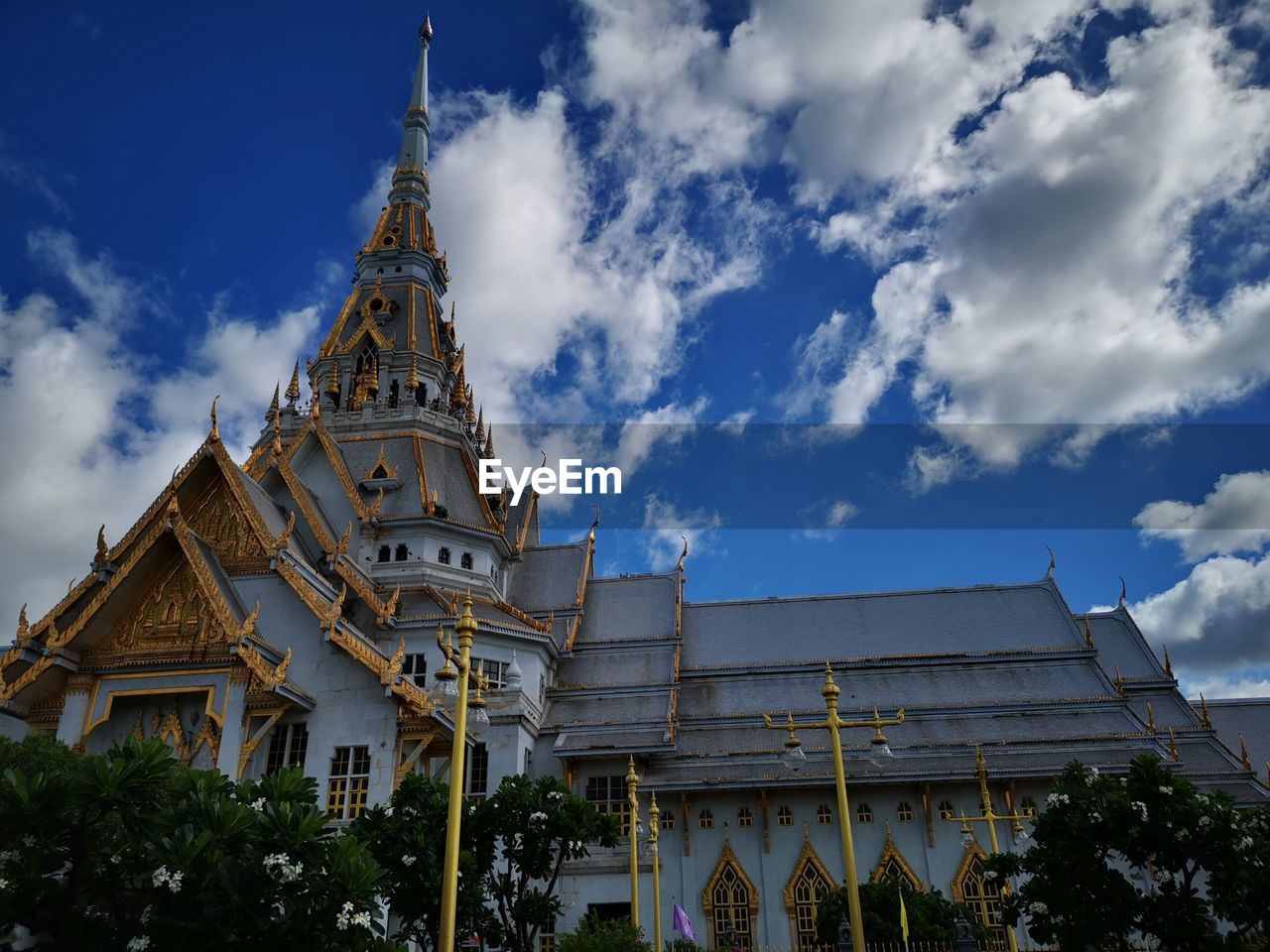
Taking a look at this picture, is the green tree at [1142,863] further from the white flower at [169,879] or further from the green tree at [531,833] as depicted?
the white flower at [169,879]

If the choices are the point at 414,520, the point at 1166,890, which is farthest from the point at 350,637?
the point at 1166,890

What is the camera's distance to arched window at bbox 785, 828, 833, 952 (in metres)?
29.5

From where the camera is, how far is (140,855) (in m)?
11.9

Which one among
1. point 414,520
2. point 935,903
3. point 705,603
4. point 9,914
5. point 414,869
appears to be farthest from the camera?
point 705,603

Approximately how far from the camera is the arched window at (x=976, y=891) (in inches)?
1152

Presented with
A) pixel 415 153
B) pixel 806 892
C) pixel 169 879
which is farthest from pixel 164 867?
pixel 415 153

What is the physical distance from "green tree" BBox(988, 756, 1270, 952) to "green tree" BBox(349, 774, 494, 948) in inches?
369

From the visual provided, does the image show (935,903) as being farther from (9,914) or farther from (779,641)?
(9,914)

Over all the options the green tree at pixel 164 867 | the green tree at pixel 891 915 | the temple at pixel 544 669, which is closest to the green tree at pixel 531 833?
the temple at pixel 544 669

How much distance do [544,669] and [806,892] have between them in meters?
11.2

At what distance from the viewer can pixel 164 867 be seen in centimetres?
1126

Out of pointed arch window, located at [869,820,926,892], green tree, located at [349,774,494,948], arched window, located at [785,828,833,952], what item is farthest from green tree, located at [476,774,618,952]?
pointed arch window, located at [869,820,926,892]

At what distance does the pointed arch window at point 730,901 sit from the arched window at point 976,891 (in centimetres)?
601

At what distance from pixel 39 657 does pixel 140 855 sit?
52.0ft
